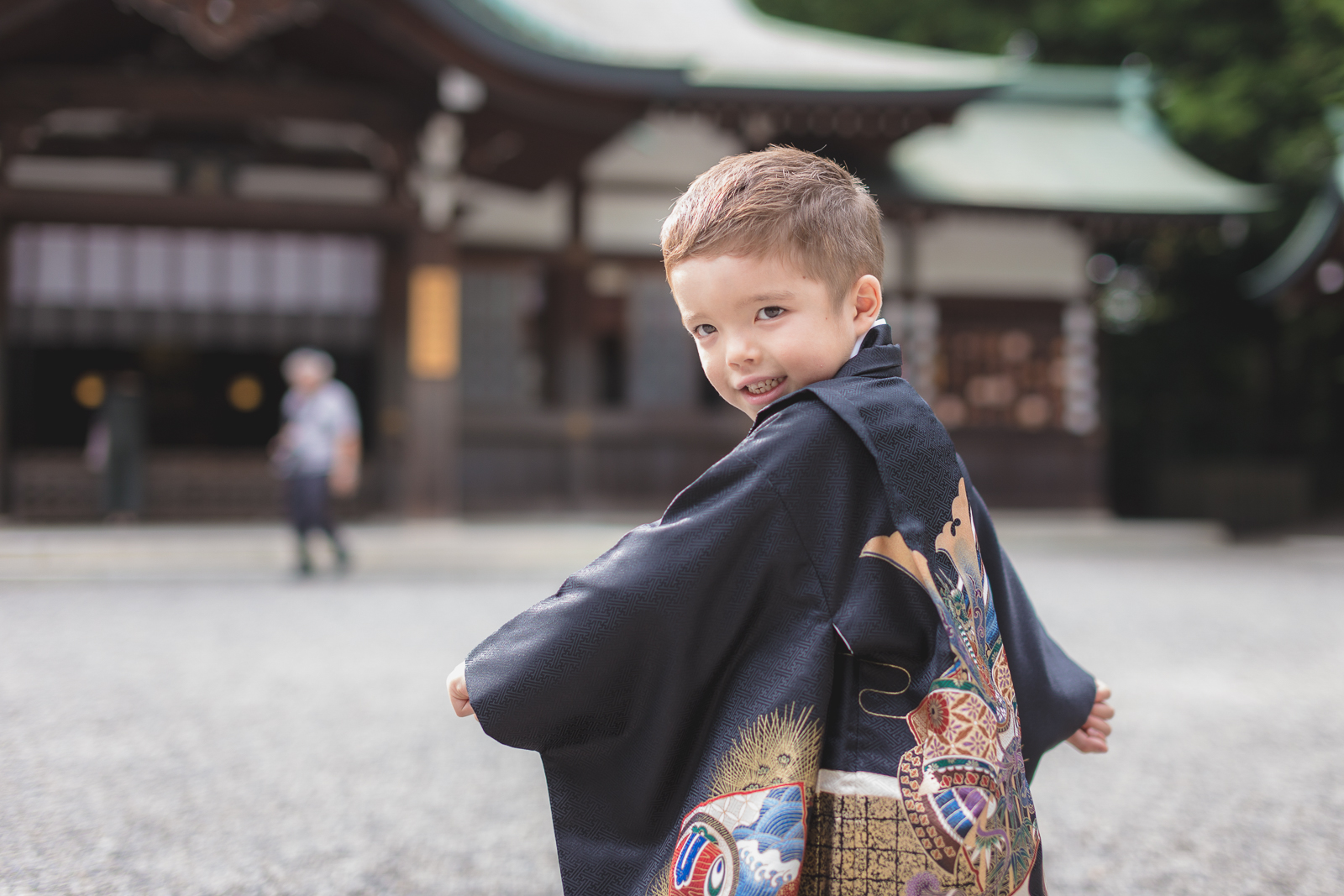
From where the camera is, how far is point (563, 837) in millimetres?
1307

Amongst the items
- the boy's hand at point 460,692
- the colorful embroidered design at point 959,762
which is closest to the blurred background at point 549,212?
the boy's hand at point 460,692

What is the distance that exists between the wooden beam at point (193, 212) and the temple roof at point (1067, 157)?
541 cm

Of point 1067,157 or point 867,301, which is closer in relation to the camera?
point 867,301

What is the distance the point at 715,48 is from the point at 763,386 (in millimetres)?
10580

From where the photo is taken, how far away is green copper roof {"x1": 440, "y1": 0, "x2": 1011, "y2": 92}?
358 inches

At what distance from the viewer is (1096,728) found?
5.13 ft

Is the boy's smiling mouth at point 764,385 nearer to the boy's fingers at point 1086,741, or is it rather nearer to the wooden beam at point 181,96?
the boy's fingers at point 1086,741

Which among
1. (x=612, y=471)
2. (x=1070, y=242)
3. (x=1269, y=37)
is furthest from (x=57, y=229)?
(x=1269, y=37)

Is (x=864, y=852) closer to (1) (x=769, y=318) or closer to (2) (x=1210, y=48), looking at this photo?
(1) (x=769, y=318)

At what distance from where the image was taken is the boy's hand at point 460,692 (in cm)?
121

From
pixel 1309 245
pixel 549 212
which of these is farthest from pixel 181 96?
pixel 1309 245

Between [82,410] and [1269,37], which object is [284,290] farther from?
[1269,37]

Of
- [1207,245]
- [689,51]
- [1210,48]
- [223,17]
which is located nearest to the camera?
[223,17]

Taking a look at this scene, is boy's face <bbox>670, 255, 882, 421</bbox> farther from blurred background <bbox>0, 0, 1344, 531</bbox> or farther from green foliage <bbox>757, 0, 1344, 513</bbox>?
green foliage <bbox>757, 0, 1344, 513</bbox>
